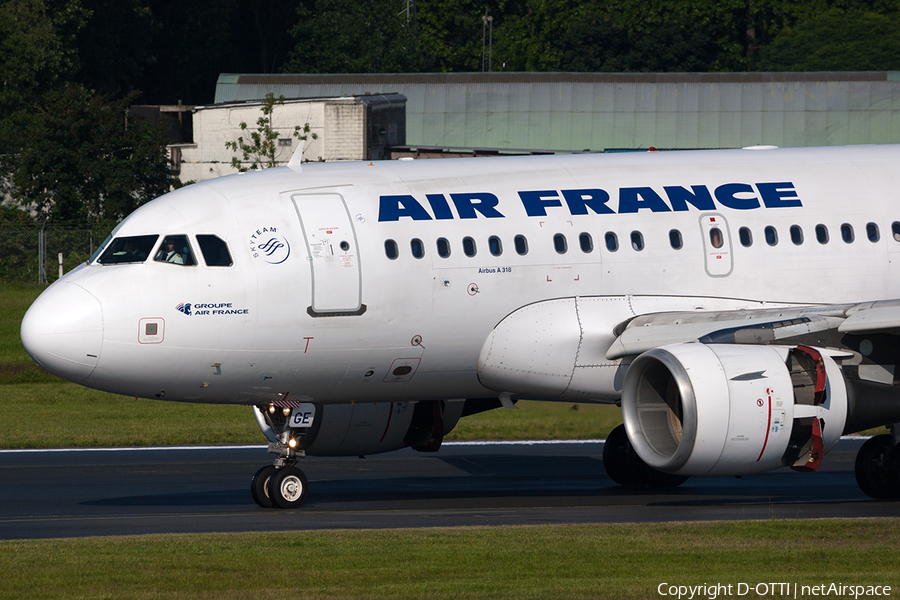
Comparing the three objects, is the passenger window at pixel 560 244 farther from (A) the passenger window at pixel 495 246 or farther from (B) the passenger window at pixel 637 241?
(B) the passenger window at pixel 637 241

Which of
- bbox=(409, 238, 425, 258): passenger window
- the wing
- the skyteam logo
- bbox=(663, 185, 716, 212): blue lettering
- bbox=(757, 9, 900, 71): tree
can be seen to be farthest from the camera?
bbox=(757, 9, 900, 71): tree

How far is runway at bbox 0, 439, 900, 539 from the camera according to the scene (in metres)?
17.2

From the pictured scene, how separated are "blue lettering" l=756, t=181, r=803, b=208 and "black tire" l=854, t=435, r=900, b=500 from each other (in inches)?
135

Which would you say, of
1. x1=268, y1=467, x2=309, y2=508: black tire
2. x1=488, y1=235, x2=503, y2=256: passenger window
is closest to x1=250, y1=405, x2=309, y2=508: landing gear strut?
x1=268, y1=467, x2=309, y2=508: black tire

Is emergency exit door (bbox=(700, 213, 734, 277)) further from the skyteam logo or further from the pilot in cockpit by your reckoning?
the pilot in cockpit

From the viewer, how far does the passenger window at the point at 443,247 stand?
57.5ft

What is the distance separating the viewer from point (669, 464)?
16.6m

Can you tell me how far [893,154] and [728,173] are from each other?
2923mm

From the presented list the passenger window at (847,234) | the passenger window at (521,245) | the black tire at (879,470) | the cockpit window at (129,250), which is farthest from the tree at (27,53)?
the black tire at (879,470)

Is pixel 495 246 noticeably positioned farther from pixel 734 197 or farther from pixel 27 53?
pixel 27 53

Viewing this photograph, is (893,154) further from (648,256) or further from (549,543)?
(549,543)

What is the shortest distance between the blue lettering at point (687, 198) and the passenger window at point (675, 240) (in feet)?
1.20

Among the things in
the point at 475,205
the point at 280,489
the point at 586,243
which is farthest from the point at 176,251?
the point at 586,243

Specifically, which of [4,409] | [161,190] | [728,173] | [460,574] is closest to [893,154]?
[728,173]
